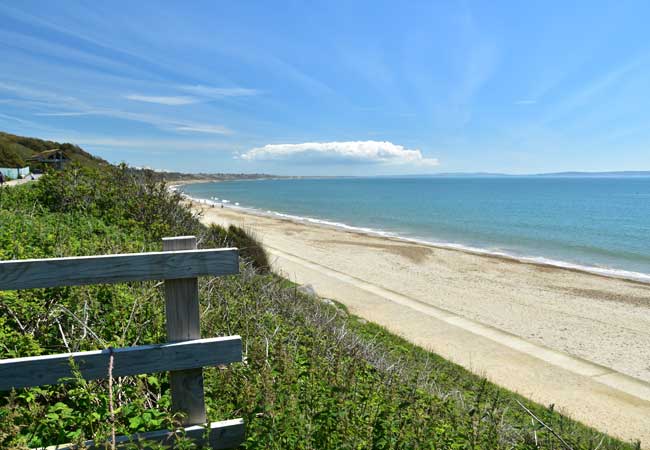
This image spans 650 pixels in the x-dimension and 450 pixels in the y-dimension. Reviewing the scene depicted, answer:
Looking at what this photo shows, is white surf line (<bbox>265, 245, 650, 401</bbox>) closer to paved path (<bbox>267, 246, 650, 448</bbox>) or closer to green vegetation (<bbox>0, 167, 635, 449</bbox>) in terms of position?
paved path (<bbox>267, 246, 650, 448</bbox>)

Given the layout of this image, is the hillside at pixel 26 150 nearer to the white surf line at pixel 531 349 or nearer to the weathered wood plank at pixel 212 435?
the white surf line at pixel 531 349

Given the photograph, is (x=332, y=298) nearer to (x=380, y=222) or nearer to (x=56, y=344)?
(x=56, y=344)

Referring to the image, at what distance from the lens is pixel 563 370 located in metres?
9.21

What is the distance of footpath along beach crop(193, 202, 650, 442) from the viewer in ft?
27.0

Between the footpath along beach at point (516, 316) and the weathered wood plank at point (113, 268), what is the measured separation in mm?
7393

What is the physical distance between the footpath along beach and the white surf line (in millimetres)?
32

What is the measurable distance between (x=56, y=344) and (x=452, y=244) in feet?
97.7

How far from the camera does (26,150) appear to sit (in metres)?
55.3

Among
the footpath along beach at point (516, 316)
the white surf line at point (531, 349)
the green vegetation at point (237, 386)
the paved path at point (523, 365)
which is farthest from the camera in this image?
the white surf line at point (531, 349)

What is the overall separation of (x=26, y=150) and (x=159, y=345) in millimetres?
66351

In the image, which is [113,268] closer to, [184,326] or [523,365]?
[184,326]

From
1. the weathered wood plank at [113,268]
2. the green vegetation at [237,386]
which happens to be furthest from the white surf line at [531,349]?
the weathered wood plank at [113,268]

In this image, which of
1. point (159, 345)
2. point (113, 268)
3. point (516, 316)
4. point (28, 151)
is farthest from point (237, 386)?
point (28, 151)

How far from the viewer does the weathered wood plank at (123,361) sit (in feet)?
7.34
